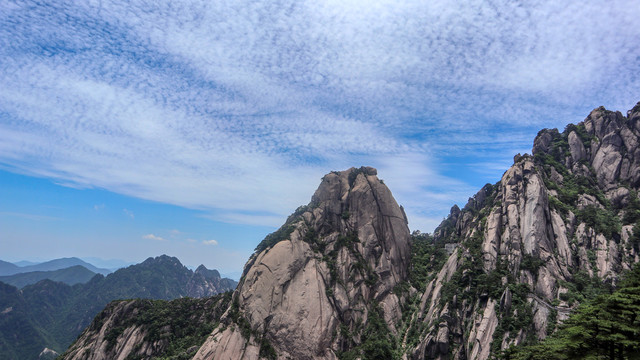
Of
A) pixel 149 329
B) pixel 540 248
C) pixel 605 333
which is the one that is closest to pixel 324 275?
pixel 540 248

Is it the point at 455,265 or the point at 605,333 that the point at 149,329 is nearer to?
the point at 455,265

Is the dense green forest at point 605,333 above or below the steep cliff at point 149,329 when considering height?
above

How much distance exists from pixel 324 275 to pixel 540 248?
47556 mm

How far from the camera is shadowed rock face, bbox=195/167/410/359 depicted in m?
68.0

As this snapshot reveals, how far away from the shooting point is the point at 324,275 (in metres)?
79.4

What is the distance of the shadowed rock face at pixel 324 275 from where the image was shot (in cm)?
6800

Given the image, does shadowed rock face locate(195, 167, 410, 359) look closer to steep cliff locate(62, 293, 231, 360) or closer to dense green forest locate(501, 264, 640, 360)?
steep cliff locate(62, 293, 231, 360)

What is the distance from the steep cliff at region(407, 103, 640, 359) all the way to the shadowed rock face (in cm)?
1350

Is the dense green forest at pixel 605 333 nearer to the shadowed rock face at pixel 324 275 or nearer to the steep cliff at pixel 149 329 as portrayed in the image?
the shadowed rock face at pixel 324 275

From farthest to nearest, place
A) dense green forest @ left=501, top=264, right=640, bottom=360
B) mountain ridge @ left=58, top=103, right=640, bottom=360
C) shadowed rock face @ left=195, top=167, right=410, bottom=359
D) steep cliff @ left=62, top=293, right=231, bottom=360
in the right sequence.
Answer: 1. steep cliff @ left=62, top=293, right=231, bottom=360
2. shadowed rock face @ left=195, top=167, right=410, bottom=359
3. mountain ridge @ left=58, top=103, right=640, bottom=360
4. dense green forest @ left=501, top=264, right=640, bottom=360

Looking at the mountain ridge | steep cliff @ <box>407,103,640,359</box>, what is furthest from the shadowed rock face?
steep cliff @ <box>407,103,640,359</box>

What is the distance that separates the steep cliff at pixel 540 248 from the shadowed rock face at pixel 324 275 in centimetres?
1350

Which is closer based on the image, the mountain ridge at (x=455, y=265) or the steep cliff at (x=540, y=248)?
the steep cliff at (x=540, y=248)

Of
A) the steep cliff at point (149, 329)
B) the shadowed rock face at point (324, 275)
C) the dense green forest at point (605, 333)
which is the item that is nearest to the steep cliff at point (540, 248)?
the shadowed rock face at point (324, 275)
